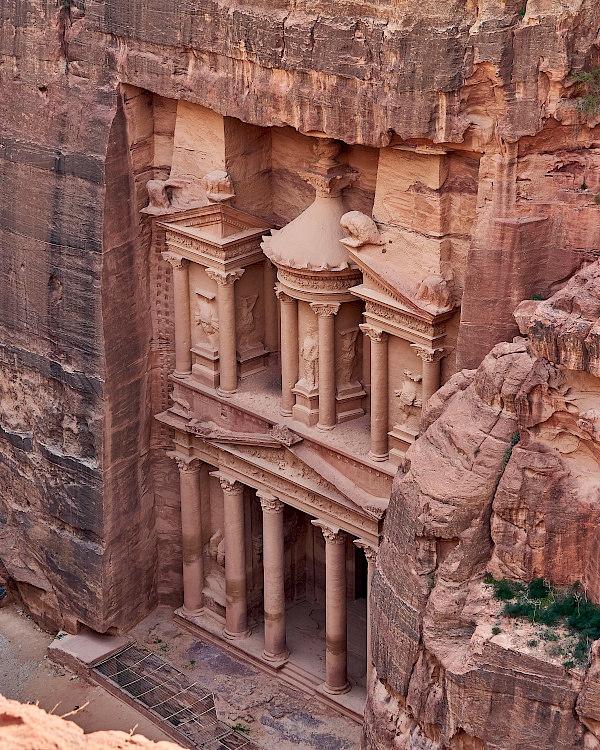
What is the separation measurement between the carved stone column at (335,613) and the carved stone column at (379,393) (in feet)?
5.39

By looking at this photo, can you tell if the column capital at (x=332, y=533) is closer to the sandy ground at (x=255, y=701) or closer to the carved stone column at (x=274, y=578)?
the carved stone column at (x=274, y=578)

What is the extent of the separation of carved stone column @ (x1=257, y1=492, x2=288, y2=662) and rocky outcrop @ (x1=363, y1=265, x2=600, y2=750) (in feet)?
19.7

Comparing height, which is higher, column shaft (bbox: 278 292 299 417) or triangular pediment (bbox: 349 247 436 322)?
triangular pediment (bbox: 349 247 436 322)

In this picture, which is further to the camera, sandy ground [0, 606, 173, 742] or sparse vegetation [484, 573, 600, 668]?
sandy ground [0, 606, 173, 742]

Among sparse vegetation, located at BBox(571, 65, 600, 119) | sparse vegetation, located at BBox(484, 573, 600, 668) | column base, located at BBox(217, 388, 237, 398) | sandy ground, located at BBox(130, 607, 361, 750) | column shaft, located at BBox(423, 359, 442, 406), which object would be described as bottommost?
sandy ground, located at BBox(130, 607, 361, 750)

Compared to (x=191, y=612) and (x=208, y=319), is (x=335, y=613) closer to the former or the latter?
(x=191, y=612)

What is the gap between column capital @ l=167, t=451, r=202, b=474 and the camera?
90.7 feet

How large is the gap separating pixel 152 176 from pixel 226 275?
212cm

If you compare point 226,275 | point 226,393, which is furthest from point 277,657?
point 226,275

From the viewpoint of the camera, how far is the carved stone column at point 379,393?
2380cm

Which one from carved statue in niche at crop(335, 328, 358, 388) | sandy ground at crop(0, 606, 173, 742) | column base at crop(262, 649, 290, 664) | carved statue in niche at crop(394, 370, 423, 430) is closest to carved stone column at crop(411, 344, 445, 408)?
carved statue in niche at crop(394, 370, 423, 430)


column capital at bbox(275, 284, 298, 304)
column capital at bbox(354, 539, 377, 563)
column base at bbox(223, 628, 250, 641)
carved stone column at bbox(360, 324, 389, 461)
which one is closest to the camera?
carved stone column at bbox(360, 324, 389, 461)

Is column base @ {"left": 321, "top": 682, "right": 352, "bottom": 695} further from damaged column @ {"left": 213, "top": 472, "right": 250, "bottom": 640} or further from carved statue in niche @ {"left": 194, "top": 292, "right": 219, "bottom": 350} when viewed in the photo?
carved statue in niche @ {"left": 194, "top": 292, "right": 219, "bottom": 350}

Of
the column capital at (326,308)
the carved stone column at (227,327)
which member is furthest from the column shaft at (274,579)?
the column capital at (326,308)
